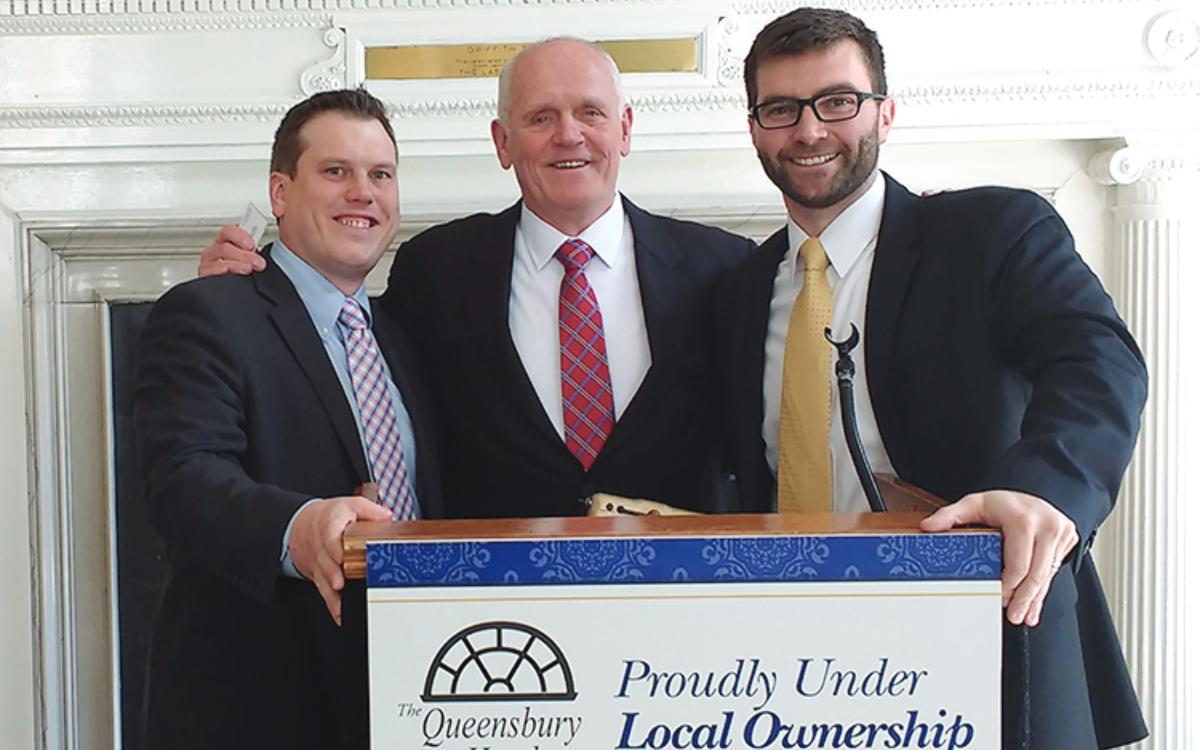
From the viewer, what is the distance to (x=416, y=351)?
183 cm

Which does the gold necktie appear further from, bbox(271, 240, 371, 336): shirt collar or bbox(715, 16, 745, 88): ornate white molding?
bbox(715, 16, 745, 88): ornate white molding

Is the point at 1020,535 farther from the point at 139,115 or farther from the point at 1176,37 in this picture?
the point at 139,115

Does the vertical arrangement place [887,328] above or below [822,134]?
below

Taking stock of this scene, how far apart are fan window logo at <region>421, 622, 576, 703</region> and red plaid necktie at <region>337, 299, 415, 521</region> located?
0.65 m

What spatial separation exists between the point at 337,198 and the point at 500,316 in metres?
0.29

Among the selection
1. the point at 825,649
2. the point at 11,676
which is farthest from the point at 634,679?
the point at 11,676

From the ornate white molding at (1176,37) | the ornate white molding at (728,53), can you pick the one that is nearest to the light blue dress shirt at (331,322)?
the ornate white molding at (728,53)

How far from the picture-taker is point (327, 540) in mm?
1019

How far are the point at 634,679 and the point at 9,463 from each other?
213 centimetres

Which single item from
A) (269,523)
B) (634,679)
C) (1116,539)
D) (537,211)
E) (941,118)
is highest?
(941,118)

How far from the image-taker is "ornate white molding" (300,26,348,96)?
2.45 metres

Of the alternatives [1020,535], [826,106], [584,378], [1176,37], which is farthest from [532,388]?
[1176,37]

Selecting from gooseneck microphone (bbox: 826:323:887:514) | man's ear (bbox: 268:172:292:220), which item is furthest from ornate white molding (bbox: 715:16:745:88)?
gooseneck microphone (bbox: 826:323:887:514)

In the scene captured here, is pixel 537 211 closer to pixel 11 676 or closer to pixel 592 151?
pixel 592 151
